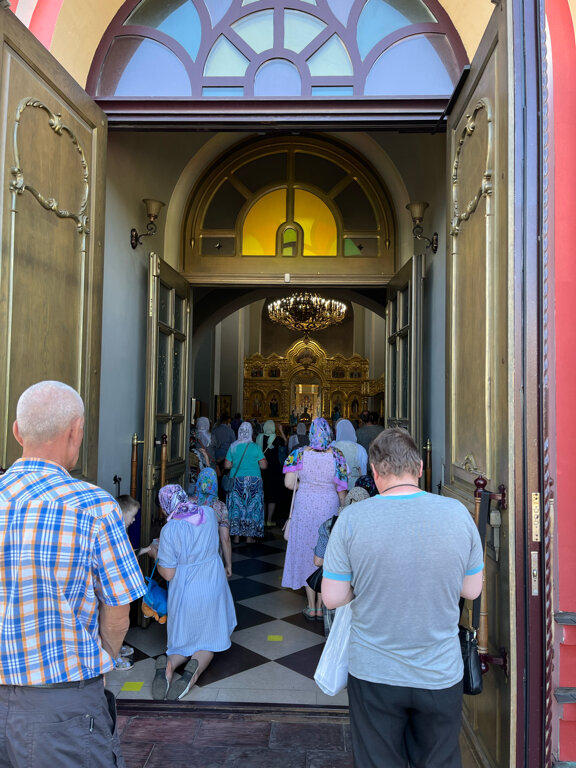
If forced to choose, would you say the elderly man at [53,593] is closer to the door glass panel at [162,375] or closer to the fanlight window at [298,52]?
A: the fanlight window at [298,52]

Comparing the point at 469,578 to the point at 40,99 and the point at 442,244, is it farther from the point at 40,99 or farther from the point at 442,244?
the point at 442,244

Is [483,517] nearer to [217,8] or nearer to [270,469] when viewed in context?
[217,8]

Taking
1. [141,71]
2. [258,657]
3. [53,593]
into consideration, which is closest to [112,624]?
[53,593]

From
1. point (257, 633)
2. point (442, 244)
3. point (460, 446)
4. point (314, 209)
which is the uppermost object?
point (314, 209)

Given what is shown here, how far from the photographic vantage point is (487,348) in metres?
2.40

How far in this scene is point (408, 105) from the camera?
3209 millimetres

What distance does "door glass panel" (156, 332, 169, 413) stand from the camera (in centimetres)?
489

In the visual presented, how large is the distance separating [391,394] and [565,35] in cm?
318

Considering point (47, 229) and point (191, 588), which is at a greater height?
point (47, 229)

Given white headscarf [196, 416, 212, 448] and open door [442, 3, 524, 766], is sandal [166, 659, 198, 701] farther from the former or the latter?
white headscarf [196, 416, 212, 448]

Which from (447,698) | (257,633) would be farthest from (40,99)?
(257,633)

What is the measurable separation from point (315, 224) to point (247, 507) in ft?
10.4

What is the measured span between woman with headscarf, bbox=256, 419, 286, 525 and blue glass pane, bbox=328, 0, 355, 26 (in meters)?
5.34

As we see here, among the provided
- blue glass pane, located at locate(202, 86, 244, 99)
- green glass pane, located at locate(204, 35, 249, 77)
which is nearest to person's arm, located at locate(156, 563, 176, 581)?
blue glass pane, located at locate(202, 86, 244, 99)
